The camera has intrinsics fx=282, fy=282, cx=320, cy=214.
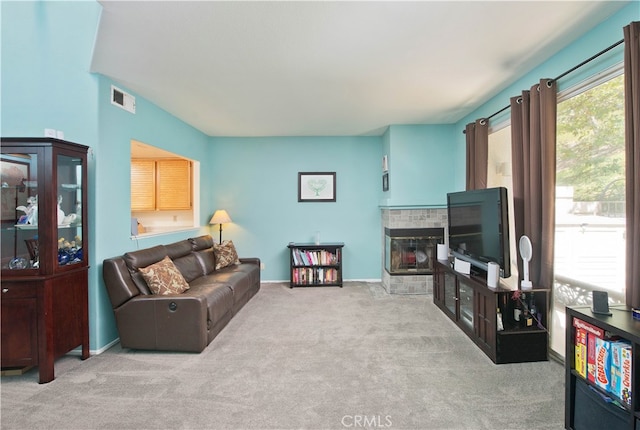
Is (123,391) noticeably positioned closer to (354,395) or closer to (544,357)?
(354,395)

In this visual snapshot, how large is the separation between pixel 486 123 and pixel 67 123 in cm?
441

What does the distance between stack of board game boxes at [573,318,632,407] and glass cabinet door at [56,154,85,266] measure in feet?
12.2

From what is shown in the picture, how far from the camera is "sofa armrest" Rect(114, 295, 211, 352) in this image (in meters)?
2.59

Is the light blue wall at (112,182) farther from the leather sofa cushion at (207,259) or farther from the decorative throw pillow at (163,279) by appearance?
the leather sofa cushion at (207,259)

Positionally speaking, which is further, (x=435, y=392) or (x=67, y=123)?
(x=67, y=123)

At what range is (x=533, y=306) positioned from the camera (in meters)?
2.54

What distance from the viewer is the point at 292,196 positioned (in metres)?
5.20

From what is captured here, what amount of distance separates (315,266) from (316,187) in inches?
56.2

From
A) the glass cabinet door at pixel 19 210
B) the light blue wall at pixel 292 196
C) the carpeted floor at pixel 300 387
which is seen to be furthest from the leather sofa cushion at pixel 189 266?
the glass cabinet door at pixel 19 210

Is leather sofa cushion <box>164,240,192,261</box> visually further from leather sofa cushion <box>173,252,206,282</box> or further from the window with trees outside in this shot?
the window with trees outside

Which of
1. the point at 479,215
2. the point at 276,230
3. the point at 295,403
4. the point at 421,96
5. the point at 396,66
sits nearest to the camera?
the point at 295,403

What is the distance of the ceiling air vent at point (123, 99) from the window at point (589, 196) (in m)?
4.16

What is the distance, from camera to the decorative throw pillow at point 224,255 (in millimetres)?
4320

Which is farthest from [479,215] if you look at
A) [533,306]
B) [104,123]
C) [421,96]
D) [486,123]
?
[104,123]
